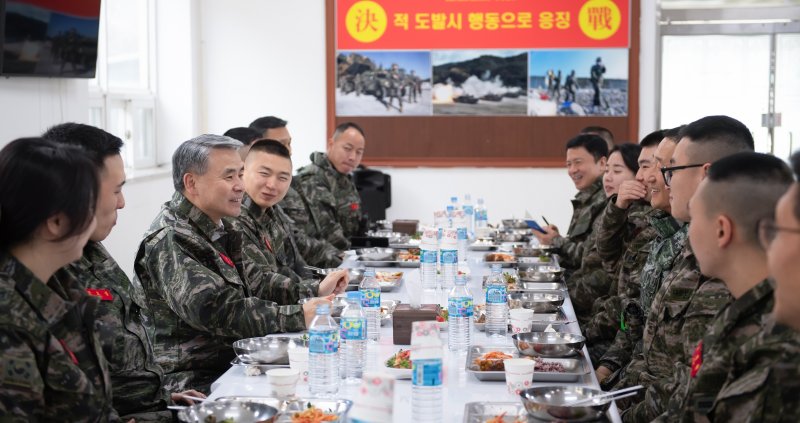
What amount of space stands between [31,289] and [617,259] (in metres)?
2.96

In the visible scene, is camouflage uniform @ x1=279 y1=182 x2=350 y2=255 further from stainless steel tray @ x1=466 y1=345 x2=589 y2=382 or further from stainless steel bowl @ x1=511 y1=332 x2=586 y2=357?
stainless steel tray @ x1=466 y1=345 x2=589 y2=382

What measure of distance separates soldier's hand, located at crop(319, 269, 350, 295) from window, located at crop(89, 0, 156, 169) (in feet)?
11.5

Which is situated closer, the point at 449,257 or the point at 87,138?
the point at 87,138

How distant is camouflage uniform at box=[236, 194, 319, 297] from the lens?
3.80 metres

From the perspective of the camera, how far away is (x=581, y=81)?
26.1 feet

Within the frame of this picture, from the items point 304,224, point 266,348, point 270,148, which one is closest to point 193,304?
point 266,348

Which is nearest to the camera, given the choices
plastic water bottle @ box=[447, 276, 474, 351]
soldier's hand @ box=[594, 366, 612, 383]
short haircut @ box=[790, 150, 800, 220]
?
short haircut @ box=[790, 150, 800, 220]

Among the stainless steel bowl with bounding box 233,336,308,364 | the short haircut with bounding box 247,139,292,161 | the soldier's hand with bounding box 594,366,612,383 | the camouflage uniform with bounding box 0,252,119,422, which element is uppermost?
the short haircut with bounding box 247,139,292,161

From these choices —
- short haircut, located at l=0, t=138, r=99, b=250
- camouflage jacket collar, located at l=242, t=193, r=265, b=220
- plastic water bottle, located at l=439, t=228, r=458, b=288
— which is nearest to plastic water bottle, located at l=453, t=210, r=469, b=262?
plastic water bottle, located at l=439, t=228, r=458, b=288

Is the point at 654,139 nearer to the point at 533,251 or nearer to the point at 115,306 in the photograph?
the point at 533,251

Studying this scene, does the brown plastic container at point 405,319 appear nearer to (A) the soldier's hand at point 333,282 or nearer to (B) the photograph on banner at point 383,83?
(A) the soldier's hand at point 333,282

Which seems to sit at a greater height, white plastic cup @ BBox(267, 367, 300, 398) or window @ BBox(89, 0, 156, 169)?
window @ BBox(89, 0, 156, 169)

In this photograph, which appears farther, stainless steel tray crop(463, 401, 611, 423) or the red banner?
the red banner

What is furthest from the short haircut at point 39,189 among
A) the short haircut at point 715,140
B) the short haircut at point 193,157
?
the short haircut at point 715,140
